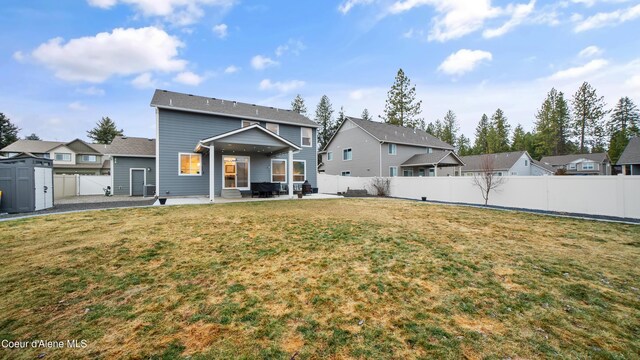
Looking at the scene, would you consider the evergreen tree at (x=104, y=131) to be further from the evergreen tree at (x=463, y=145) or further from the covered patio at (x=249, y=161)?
the evergreen tree at (x=463, y=145)

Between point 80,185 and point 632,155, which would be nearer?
point 80,185

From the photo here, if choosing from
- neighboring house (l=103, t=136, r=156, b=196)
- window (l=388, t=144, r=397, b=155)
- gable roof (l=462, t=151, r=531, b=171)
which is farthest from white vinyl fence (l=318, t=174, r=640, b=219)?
neighboring house (l=103, t=136, r=156, b=196)

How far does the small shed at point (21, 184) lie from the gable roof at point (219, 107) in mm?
6077

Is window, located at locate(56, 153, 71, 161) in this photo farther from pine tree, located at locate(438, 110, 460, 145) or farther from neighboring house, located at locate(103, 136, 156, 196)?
pine tree, located at locate(438, 110, 460, 145)

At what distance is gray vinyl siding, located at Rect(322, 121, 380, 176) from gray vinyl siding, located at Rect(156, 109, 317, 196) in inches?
436

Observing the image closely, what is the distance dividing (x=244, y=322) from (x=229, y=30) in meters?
18.6

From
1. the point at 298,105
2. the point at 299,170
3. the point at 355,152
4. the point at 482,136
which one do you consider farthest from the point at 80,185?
the point at 482,136

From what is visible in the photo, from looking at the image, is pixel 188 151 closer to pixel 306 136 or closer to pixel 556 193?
pixel 306 136

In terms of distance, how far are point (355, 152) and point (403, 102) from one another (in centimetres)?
1512

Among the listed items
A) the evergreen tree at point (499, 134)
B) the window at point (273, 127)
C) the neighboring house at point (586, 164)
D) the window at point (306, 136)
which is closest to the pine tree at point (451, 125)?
the evergreen tree at point (499, 134)

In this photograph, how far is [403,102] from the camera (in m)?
35.2

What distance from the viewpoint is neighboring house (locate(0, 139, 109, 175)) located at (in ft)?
98.8

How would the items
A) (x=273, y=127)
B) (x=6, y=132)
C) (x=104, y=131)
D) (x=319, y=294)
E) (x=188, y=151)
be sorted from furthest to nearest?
(x=104, y=131) < (x=6, y=132) < (x=273, y=127) < (x=188, y=151) < (x=319, y=294)

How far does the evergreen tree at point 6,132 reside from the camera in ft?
130
